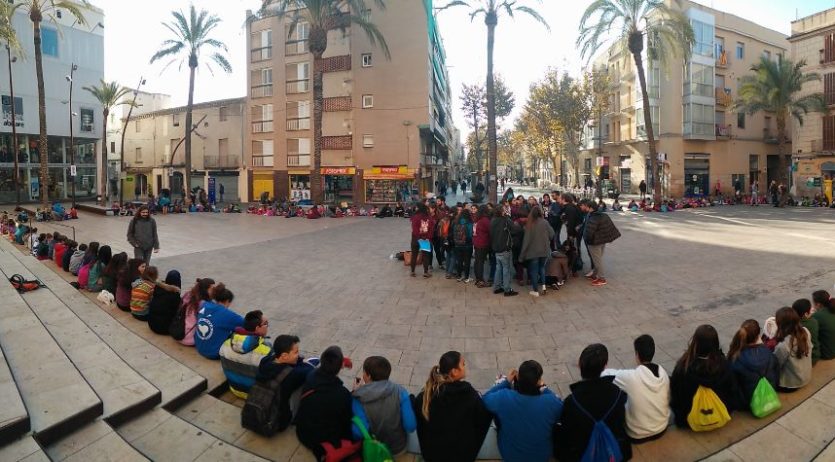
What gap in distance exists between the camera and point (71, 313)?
6.88 m

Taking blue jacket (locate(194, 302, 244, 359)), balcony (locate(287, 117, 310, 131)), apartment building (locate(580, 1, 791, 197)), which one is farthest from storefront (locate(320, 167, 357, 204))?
blue jacket (locate(194, 302, 244, 359))

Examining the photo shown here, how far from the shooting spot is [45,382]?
4488 millimetres

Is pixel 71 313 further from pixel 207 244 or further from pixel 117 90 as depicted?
pixel 117 90

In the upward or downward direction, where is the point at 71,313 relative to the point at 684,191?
downward

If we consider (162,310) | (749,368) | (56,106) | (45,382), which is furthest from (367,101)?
(749,368)

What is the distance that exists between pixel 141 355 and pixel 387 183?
29603mm

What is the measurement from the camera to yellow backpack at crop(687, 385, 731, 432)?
13.2 ft

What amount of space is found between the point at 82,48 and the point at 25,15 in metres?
4.32

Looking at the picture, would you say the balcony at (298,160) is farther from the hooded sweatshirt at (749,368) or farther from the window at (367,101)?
the hooded sweatshirt at (749,368)

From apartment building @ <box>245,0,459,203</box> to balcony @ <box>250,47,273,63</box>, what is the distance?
0.26 ft

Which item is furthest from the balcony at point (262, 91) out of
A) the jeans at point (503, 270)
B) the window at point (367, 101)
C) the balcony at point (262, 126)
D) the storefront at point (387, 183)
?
the jeans at point (503, 270)

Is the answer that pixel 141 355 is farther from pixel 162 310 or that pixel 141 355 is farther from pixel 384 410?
pixel 384 410

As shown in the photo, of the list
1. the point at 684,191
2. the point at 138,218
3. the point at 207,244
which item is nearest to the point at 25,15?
the point at 207,244

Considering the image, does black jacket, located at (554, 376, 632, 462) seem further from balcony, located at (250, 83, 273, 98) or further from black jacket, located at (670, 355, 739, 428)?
balcony, located at (250, 83, 273, 98)
